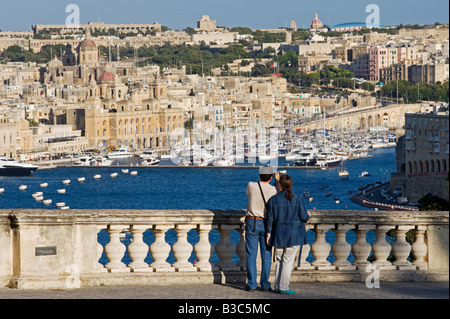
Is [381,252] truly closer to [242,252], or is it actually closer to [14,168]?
[242,252]

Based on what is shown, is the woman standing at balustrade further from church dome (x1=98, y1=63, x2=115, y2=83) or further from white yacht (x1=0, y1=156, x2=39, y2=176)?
church dome (x1=98, y1=63, x2=115, y2=83)

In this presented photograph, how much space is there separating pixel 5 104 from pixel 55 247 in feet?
196

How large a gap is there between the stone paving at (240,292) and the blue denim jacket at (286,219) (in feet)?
0.74

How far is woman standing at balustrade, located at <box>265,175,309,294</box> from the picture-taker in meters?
5.39

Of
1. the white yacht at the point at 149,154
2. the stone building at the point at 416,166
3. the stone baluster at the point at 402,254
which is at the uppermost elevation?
the stone baluster at the point at 402,254

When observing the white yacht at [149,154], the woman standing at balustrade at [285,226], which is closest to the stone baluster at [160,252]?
the woman standing at balustrade at [285,226]

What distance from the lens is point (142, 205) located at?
35.5m

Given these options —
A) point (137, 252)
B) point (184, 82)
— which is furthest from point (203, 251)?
point (184, 82)

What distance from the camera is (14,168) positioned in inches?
1861

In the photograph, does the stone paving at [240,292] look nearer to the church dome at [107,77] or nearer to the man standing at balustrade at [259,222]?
the man standing at balustrade at [259,222]

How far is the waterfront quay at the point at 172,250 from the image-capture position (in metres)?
5.49

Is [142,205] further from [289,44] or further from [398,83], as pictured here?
[289,44]
